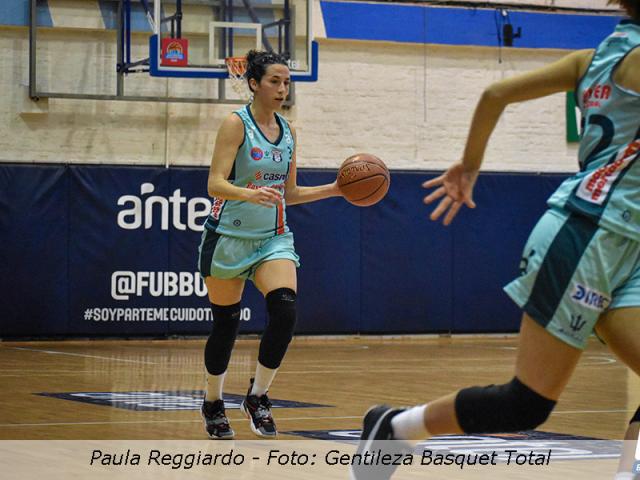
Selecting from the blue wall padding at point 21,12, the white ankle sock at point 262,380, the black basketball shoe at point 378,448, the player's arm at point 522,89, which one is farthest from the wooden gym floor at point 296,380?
the blue wall padding at point 21,12

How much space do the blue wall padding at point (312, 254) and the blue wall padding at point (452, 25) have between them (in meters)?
1.89

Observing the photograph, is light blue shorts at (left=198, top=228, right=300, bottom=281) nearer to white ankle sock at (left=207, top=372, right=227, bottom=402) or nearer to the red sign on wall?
white ankle sock at (left=207, top=372, right=227, bottom=402)

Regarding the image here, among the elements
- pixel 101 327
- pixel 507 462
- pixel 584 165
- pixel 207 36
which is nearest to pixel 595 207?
pixel 584 165

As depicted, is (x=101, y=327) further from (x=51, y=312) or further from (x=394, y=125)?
(x=394, y=125)

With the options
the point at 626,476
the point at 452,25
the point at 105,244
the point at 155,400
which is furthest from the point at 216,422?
the point at 452,25

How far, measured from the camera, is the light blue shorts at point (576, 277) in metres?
3.11

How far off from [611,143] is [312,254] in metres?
11.3

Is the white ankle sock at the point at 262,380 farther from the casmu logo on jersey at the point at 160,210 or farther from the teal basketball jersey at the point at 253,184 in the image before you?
the casmu logo on jersey at the point at 160,210

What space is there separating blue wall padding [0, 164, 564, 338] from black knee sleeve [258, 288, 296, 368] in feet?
27.6

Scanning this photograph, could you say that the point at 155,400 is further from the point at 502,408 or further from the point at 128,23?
the point at 128,23

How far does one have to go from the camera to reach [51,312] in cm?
1366

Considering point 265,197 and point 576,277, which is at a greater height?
point 265,197

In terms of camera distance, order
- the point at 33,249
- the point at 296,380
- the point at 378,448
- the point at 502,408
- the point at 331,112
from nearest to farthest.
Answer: the point at 502,408 < the point at 378,448 < the point at 296,380 < the point at 33,249 < the point at 331,112

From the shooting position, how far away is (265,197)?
208 inches
